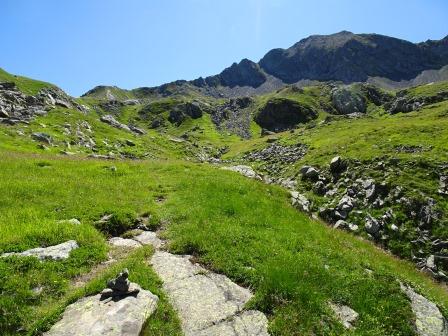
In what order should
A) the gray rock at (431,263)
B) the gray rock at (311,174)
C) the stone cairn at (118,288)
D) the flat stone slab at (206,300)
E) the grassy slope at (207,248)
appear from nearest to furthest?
the flat stone slab at (206,300) → the stone cairn at (118,288) → the grassy slope at (207,248) → the gray rock at (431,263) → the gray rock at (311,174)

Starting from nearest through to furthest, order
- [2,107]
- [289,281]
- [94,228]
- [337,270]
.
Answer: [289,281] < [337,270] < [94,228] < [2,107]

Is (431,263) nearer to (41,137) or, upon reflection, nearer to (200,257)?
(200,257)

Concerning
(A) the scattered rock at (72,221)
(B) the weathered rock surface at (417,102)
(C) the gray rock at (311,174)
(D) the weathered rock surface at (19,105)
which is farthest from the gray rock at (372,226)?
(B) the weathered rock surface at (417,102)

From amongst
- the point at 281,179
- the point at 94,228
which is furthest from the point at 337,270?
the point at 281,179

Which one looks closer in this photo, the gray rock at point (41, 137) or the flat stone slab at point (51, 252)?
the flat stone slab at point (51, 252)

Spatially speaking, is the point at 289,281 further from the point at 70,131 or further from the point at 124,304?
the point at 70,131

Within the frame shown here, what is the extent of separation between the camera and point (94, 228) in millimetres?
18109

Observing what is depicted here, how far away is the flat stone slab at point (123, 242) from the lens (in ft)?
57.6

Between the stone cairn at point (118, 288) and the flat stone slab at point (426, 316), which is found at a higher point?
the stone cairn at point (118, 288)

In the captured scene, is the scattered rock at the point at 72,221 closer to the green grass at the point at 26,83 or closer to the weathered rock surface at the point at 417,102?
the green grass at the point at 26,83

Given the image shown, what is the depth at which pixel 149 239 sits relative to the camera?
60.7ft

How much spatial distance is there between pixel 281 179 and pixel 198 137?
137 metres

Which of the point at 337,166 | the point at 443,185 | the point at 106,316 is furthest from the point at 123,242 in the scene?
the point at 337,166

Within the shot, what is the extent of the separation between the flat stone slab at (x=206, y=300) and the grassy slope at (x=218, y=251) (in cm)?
44
